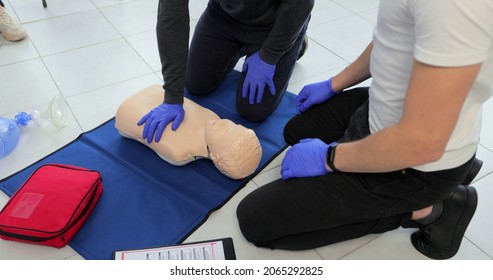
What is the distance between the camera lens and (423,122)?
30.3 inches

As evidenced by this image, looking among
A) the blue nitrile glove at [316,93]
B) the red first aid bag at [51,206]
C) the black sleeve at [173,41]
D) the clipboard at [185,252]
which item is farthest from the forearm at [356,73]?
the red first aid bag at [51,206]

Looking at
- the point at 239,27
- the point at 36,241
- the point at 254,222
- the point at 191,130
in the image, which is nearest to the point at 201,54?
the point at 239,27

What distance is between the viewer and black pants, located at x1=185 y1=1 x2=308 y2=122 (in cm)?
167

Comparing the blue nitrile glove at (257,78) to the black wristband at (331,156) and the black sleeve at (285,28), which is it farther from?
the black wristband at (331,156)

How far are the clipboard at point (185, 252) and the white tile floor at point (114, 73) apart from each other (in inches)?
3.4

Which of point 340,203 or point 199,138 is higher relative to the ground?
point 340,203

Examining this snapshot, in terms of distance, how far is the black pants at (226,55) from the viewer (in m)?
1.67

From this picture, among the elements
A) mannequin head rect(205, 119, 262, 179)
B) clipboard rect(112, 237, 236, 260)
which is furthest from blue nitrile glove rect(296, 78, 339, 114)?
clipboard rect(112, 237, 236, 260)

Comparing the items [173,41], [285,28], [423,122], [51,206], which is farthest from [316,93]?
[51,206]

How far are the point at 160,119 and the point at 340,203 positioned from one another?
2.28 ft

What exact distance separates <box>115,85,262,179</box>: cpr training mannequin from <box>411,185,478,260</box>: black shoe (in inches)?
24.4

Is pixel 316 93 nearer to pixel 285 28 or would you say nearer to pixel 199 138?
pixel 285 28

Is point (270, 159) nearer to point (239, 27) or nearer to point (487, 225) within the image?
point (239, 27)

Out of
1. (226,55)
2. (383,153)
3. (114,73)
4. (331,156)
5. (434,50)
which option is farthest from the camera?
(114,73)
